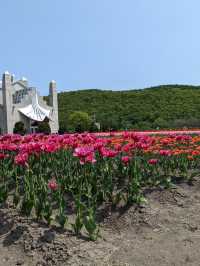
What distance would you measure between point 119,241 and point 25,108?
114 ft

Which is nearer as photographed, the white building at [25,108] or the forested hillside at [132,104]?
the white building at [25,108]

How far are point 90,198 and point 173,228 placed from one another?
1215 millimetres

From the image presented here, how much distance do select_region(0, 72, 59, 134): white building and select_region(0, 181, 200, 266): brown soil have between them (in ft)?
105

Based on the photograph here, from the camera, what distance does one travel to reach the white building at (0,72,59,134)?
36938 mm

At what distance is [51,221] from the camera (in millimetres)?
5348

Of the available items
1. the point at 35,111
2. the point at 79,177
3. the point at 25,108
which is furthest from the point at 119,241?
the point at 35,111

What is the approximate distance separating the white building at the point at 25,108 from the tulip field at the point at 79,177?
30.0 m

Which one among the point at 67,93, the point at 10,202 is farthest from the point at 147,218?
the point at 67,93

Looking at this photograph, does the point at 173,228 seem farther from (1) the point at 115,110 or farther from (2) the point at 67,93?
(2) the point at 67,93

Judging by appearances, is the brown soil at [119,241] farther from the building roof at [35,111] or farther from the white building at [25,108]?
the building roof at [35,111]

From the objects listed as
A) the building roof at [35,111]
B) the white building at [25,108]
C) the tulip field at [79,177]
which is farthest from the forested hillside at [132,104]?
the tulip field at [79,177]

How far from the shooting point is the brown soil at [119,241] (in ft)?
14.8

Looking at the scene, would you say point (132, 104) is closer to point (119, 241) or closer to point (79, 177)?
point (79, 177)

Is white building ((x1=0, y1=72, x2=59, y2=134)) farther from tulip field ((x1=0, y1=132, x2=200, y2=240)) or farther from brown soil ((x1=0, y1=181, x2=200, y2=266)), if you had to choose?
brown soil ((x1=0, y1=181, x2=200, y2=266))
